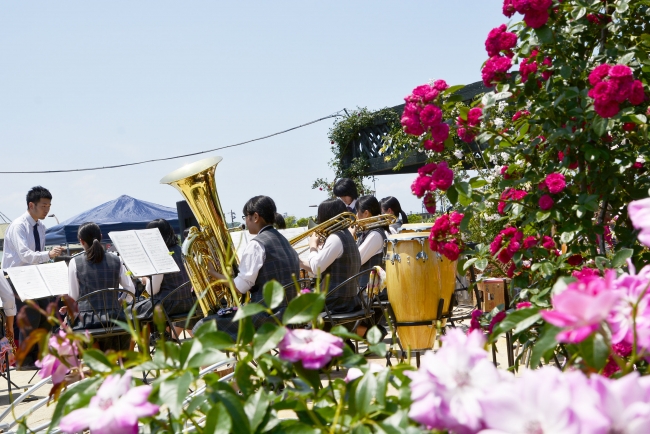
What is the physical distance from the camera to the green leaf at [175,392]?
69 cm

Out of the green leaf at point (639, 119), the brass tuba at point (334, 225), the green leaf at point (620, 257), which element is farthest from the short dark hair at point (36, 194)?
the green leaf at point (620, 257)

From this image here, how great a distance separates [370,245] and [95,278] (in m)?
2.16

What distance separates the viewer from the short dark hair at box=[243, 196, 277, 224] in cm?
441

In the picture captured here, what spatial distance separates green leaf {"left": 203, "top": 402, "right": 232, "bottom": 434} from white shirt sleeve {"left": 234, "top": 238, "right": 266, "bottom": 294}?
3.55 metres

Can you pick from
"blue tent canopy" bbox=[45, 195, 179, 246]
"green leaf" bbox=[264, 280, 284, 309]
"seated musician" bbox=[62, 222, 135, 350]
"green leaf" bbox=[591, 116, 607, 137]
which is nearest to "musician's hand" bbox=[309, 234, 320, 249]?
"seated musician" bbox=[62, 222, 135, 350]

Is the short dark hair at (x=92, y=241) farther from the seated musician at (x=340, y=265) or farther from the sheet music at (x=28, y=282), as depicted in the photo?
the seated musician at (x=340, y=265)

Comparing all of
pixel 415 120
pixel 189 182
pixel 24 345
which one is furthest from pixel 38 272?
pixel 24 345

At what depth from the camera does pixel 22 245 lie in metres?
6.64

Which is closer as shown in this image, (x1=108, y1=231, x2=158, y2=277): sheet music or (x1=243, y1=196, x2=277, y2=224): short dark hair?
(x1=243, y1=196, x2=277, y2=224): short dark hair

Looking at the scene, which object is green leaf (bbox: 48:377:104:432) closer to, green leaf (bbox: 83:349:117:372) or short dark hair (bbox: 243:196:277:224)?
green leaf (bbox: 83:349:117:372)

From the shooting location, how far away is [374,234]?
221 inches

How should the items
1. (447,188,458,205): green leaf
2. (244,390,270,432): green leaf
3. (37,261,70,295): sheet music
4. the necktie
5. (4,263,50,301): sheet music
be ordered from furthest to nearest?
the necktie → (37,261,70,295): sheet music → (4,263,50,301): sheet music → (447,188,458,205): green leaf → (244,390,270,432): green leaf

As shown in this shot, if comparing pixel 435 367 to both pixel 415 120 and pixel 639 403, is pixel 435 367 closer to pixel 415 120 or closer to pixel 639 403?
pixel 639 403

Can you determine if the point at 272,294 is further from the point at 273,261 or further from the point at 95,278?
the point at 95,278
